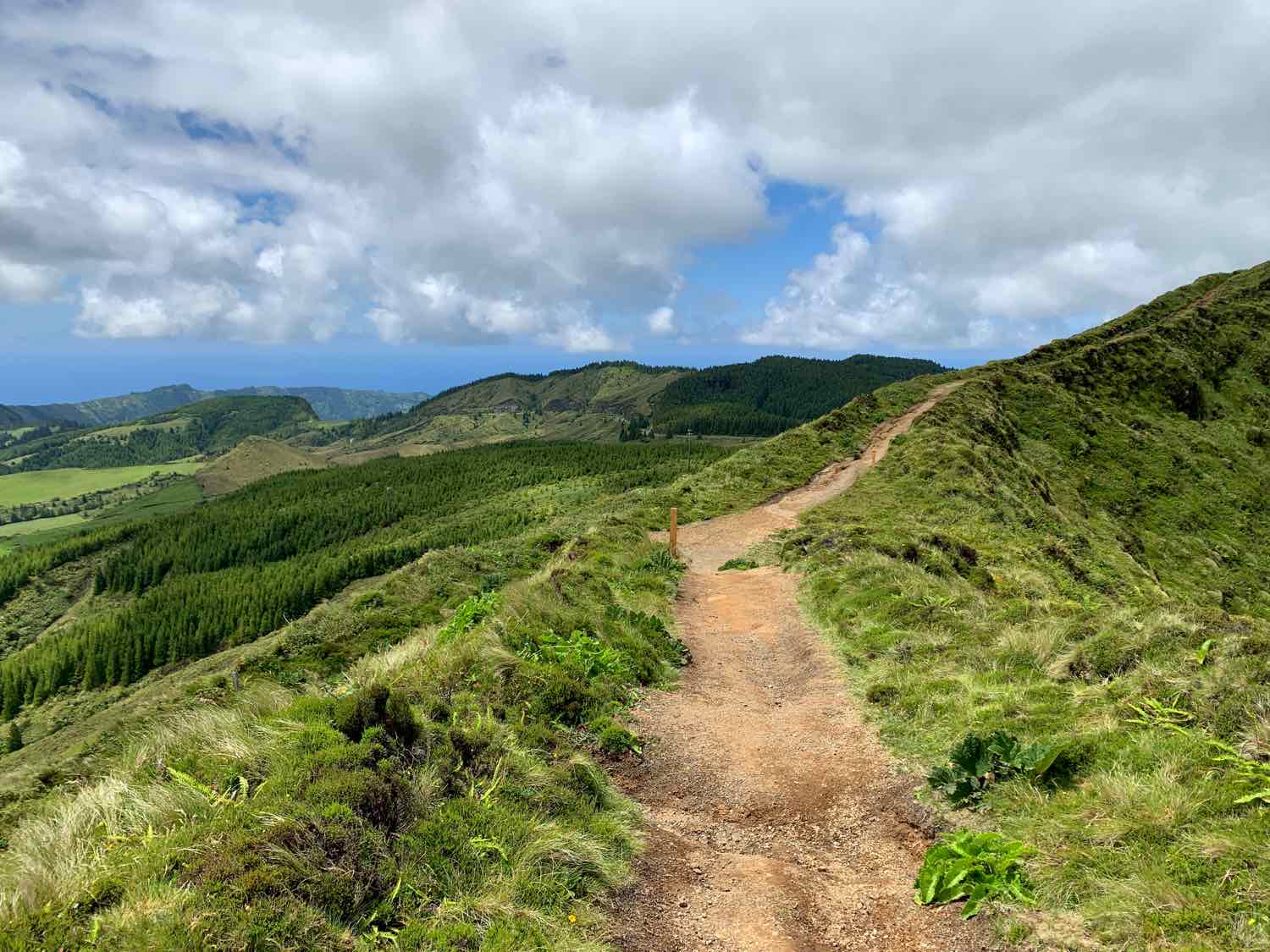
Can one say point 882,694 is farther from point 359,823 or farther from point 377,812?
point 359,823

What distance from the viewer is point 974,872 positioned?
6.61 m

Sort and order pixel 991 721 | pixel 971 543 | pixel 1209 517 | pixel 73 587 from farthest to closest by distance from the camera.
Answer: pixel 73 587 → pixel 1209 517 → pixel 971 543 → pixel 991 721

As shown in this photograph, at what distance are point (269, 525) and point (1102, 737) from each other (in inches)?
8361

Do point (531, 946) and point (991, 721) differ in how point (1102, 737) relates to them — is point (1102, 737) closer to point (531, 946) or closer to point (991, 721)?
point (991, 721)

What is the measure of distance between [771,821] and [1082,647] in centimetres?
633

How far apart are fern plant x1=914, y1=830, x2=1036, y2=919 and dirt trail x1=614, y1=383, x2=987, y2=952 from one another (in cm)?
22

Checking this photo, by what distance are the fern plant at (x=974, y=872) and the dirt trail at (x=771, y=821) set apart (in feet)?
0.71

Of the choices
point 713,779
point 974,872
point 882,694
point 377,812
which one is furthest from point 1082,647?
point 377,812

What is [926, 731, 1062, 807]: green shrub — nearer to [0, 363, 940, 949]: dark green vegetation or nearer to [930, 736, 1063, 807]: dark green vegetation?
[930, 736, 1063, 807]: dark green vegetation

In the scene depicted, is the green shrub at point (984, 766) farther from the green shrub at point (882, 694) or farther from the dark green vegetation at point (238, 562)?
the dark green vegetation at point (238, 562)

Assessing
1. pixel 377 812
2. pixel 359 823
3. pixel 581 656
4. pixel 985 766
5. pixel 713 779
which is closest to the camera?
pixel 359 823

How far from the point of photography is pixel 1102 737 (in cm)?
811

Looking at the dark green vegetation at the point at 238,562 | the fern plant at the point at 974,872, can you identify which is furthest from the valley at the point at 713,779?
the dark green vegetation at the point at 238,562

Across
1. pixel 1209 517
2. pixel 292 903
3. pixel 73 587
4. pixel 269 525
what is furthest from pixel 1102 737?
pixel 73 587
